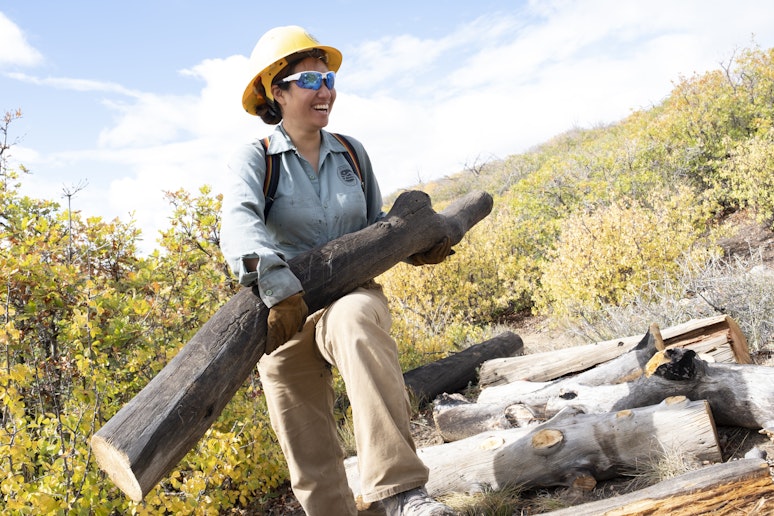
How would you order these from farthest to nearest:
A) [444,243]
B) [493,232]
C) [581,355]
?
[493,232] → [581,355] → [444,243]

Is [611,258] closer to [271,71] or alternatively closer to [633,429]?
[633,429]

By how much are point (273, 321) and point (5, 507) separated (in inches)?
76.4

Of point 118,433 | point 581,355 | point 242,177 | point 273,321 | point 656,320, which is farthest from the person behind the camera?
point 656,320

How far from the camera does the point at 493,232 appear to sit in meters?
11.2

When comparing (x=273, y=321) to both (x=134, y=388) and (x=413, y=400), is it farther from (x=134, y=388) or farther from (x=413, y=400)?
(x=413, y=400)

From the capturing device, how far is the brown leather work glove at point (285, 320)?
2555 mm

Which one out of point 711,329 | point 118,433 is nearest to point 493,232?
point 711,329

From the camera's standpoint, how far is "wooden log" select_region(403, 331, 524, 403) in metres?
5.58

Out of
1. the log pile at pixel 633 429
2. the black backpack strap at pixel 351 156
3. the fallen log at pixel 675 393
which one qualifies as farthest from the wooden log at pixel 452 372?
the black backpack strap at pixel 351 156

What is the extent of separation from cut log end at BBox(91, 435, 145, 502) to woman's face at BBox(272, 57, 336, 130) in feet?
5.55

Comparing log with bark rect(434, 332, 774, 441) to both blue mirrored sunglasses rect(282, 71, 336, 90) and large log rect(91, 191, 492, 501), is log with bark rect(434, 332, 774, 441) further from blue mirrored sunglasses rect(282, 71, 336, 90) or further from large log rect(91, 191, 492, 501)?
blue mirrored sunglasses rect(282, 71, 336, 90)

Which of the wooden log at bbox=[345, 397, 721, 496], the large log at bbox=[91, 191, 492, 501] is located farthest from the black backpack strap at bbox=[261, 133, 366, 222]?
the wooden log at bbox=[345, 397, 721, 496]

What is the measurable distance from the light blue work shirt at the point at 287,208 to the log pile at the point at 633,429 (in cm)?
159

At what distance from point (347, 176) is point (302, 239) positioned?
1.34 ft
